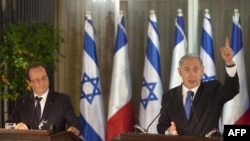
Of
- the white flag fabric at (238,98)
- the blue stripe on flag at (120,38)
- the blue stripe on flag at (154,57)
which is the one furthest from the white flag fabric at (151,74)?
the white flag fabric at (238,98)

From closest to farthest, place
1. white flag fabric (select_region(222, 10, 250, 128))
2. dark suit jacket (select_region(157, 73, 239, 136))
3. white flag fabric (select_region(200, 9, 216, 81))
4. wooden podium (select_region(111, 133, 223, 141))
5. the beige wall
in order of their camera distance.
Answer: wooden podium (select_region(111, 133, 223, 141)) < dark suit jacket (select_region(157, 73, 239, 136)) < white flag fabric (select_region(222, 10, 250, 128)) < white flag fabric (select_region(200, 9, 216, 81)) < the beige wall

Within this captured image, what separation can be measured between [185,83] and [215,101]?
27cm

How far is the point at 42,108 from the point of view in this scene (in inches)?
141

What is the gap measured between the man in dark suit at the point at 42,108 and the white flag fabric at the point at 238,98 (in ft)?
7.53

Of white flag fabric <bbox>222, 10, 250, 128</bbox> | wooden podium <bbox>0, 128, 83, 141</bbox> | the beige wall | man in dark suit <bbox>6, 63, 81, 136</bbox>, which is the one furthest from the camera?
the beige wall

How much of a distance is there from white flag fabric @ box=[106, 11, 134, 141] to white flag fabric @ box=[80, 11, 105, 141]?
165 mm

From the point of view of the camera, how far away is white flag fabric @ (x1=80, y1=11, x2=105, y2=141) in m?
5.45

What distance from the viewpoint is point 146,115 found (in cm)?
538

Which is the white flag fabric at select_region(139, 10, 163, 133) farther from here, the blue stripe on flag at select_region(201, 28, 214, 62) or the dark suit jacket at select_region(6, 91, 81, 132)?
the dark suit jacket at select_region(6, 91, 81, 132)

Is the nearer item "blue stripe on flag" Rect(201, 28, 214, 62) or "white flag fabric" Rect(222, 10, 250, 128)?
"white flag fabric" Rect(222, 10, 250, 128)

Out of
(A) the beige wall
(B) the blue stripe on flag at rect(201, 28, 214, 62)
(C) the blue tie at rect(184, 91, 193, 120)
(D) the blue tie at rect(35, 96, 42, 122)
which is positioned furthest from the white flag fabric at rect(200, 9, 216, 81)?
(D) the blue tie at rect(35, 96, 42, 122)

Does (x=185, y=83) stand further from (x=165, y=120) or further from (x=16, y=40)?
(x=16, y=40)

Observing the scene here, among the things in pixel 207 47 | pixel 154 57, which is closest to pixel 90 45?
pixel 154 57

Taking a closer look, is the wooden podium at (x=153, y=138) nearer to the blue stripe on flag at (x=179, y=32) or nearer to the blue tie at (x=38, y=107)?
the blue tie at (x=38, y=107)
